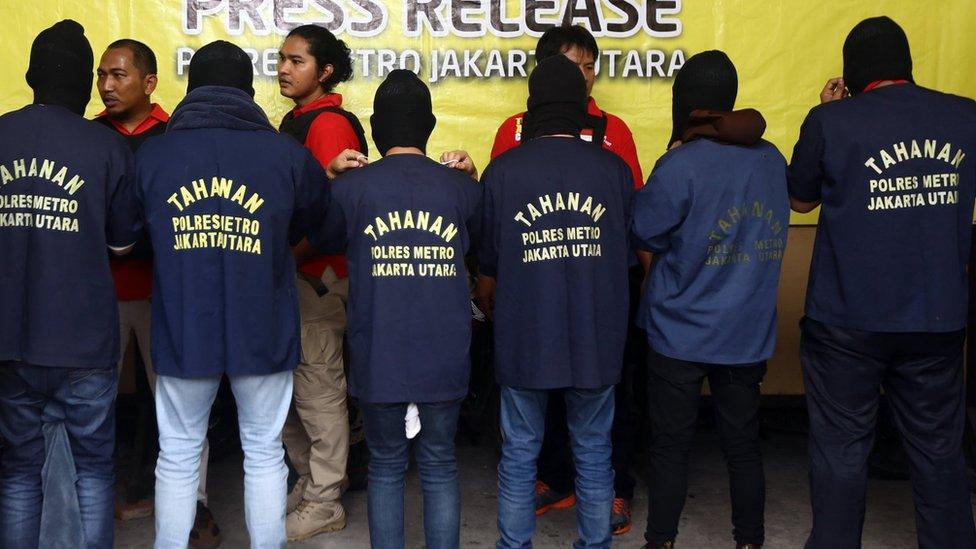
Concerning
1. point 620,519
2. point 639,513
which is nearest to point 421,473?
point 620,519

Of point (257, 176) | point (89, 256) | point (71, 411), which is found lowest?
point (71, 411)

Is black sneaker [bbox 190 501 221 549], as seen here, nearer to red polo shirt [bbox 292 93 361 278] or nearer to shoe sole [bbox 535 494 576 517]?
red polo shirt [bbox 292 93 361 278]

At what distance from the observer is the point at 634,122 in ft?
14.2

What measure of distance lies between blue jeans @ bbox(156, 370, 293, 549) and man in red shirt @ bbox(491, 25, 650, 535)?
1.23 m

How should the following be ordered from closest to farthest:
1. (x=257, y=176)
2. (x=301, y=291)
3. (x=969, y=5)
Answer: (x=257, y=176)
(x=301, y=291)
(x=969, y=5)

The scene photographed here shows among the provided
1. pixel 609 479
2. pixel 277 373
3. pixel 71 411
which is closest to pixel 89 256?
pixel 71 411

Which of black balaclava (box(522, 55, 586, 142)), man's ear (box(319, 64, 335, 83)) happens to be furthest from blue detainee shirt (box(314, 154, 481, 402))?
man's ear (box(319, 64, 335, 83))

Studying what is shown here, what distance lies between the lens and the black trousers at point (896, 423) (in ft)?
9.61

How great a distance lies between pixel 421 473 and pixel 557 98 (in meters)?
1.18

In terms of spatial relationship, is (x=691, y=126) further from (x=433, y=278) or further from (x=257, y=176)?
(x=257, y=176)

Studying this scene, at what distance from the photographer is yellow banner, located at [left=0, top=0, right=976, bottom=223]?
13.8 feet

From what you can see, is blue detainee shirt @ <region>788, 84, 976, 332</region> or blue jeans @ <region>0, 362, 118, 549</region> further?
blue detainee shirt @ <region>788, 84, 976, 332</region>

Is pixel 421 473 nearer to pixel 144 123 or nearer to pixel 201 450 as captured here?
pixel 201 450

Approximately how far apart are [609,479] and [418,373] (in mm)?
702
